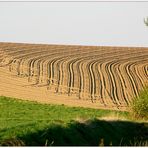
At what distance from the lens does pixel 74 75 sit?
54.1 metres

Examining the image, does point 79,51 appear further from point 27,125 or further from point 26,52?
point 27,125

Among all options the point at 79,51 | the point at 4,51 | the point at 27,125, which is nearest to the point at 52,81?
the point at 4,51

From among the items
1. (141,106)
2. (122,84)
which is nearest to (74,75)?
(122,84)

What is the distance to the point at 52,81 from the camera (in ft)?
168

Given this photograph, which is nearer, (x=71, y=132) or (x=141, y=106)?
(x=71, y=132)

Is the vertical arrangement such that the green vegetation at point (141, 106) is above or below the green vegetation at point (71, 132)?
above

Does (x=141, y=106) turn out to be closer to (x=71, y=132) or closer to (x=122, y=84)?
(x=71, y=132)

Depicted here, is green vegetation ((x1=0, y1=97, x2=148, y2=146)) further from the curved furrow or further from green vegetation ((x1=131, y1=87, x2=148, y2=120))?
the curved furrow

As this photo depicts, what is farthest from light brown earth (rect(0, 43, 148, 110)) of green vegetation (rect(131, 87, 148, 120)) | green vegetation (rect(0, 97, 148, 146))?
green vegetation (rect(0, 97, 148, 146))

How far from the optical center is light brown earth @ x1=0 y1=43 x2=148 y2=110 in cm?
4538

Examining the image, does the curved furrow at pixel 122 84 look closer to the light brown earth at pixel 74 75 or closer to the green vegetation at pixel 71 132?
the light brown earth at pixel 74 75

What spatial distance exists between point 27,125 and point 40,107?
17942 millimetres

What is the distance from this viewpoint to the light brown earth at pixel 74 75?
149ft

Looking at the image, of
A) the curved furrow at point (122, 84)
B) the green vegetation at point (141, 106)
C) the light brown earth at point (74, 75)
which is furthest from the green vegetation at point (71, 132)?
the curved furrow at point (122, 84)
